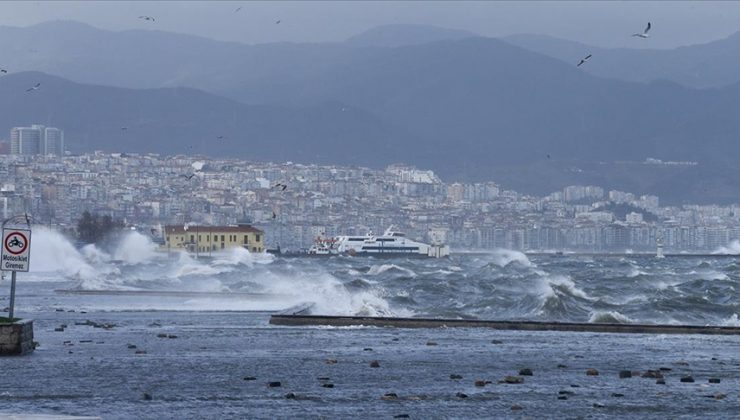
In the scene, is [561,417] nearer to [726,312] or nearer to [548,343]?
[548,343]

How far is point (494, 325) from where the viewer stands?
47844 millimetres

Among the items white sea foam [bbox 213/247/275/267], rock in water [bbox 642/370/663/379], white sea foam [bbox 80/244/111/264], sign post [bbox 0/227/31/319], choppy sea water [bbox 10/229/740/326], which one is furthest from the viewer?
white sea foam [bbox 213/247/275/267]

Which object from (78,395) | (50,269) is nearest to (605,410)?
(78,395)

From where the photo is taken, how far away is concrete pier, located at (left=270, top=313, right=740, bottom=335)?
4584 centimetres

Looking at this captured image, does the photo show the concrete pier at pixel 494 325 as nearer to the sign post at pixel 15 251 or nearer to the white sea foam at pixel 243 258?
the sign post at pixel 15 251

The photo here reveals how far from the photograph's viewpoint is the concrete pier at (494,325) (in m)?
45.8

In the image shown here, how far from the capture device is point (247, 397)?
27984mm

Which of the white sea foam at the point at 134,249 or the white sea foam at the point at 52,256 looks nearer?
the white sea foam at the point at 52,256

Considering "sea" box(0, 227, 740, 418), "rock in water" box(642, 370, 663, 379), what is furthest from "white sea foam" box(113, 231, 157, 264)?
"rock in water" box(642, 370, 663, 379)

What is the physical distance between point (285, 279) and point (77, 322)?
4811cm

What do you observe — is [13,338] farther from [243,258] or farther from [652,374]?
[243,258]

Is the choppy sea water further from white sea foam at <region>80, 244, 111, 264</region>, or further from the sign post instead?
white sea foam at <region>80, 244, 111, 264</region>

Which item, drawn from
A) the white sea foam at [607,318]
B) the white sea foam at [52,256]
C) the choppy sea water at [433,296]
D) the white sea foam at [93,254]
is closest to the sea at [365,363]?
the white sea foam at [607,318]

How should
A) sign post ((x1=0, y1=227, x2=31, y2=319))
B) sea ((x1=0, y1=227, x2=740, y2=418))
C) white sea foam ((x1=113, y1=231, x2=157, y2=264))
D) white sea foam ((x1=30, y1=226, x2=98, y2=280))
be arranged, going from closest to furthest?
sea ((x1=0, y1=227, x2=740, y2=418)), sign post ((x1=0, y1=227, x2=31, y2=319)), white sea foam ((x1=30, y1=226, x2=98, y2=280)), white sea foam ((x1=113, y1=231, x2=157, y2=264))
